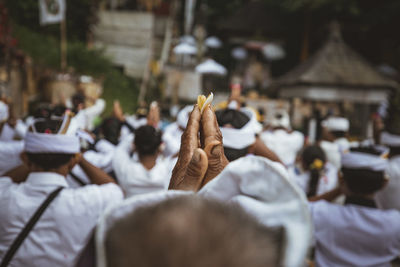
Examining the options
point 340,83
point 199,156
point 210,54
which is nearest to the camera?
point 199,156

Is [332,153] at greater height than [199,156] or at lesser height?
lesser

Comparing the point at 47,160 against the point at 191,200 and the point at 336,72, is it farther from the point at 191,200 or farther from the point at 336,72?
the point at 336,72

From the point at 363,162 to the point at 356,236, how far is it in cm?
43

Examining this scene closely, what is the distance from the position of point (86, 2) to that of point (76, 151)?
1580cm

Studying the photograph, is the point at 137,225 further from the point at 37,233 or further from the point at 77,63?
the point at 77,63

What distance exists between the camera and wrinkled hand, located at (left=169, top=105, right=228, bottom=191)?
0.85 m

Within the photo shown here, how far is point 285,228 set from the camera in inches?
23.3

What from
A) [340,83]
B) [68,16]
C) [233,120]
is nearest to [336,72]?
[340,83]

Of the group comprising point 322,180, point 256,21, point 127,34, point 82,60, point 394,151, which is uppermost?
point 256,21

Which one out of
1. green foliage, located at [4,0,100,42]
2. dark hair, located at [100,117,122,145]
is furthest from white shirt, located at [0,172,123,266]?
green foliage, located at [4,0,100,42]

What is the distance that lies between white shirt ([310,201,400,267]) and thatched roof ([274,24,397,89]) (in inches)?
366

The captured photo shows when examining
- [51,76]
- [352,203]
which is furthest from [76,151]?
[51,76]

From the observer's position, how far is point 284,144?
182 inches

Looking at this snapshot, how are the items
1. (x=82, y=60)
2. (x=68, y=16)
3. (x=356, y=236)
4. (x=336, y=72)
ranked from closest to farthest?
(x=356, y=236)
(x=336, y=72)
(x=82, y=60)
(x=68, y=16)
